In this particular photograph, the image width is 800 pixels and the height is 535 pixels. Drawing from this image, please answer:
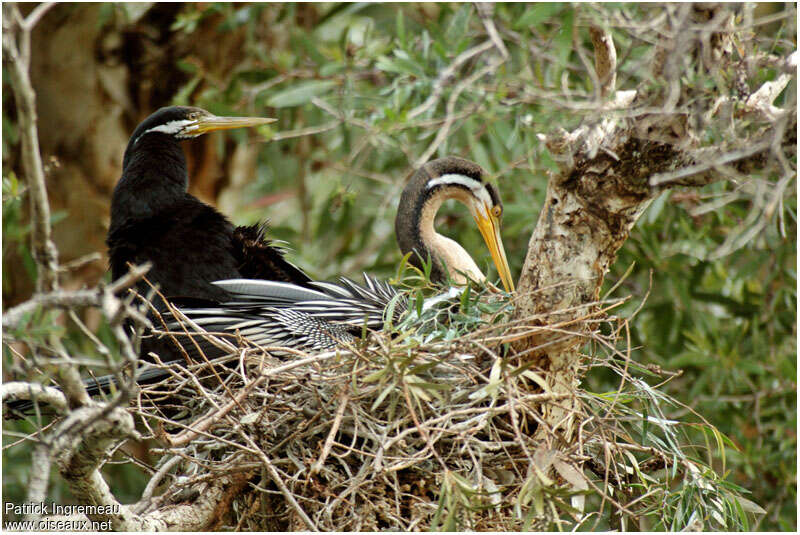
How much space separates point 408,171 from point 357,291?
4.15 feet

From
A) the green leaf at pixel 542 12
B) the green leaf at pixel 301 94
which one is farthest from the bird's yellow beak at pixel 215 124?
the green leaf at pixel 542 12

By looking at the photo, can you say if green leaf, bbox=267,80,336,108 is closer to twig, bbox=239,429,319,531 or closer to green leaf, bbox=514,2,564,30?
green leaf, bbox=514,2,564,30

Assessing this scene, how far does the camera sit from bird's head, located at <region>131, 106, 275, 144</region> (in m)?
3.41

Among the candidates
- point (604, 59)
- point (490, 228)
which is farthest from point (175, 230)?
point (604, 59)

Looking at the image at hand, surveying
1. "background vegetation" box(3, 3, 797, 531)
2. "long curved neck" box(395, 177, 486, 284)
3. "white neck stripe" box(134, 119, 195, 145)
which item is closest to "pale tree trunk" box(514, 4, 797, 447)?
"background vegetation" box(3, 3, 797, 531)

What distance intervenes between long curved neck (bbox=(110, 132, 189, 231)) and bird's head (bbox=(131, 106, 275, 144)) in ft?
0.09

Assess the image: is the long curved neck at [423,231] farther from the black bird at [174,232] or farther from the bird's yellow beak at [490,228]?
the black bird at [174,232]

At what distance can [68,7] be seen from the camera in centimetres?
541

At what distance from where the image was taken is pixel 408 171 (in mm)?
4242

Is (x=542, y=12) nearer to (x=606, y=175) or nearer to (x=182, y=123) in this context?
(x=606, y=175)

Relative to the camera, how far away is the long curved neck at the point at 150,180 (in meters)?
3.25

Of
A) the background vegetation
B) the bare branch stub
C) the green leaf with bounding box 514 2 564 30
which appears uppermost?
the green leaf with bounding box 514 2 564 30

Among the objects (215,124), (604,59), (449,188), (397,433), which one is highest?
(604,59)

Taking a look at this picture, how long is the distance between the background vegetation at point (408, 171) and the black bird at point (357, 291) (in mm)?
176
